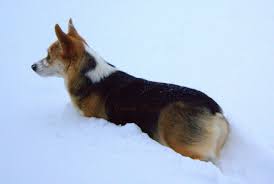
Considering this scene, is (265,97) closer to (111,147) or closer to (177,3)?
(111,147)

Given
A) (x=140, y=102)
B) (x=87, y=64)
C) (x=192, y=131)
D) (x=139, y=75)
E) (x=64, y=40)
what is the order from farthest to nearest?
1. (x=139, y=75)
2. (x=87, y=64)
3. (x=64, y=40)
4. (x=140, y=102)
5. (x=192, y=131)

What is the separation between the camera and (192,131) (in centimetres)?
476

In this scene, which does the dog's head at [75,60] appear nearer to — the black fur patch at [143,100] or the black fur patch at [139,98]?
the black fur patch at [139,98]

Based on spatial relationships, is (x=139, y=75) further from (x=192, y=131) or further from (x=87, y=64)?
(x=192, y=131)

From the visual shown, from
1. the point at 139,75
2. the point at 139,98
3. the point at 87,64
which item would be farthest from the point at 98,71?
the point at 139,75

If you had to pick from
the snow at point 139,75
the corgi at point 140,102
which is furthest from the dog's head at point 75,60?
the snow at point 139,75

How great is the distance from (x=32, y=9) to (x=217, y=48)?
24.4ft

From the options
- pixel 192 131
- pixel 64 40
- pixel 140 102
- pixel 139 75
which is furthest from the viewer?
Answer: pixel 139 75

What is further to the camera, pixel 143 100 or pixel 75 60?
pixel 75 60

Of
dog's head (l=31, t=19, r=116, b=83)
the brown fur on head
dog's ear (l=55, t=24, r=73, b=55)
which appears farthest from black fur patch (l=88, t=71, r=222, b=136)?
dog's ear (l=55, t=24, r=73, b=55)

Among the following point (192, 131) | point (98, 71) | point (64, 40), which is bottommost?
point (192, 131)

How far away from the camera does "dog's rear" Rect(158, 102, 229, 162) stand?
4730 mm

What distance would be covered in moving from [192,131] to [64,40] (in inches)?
80.2

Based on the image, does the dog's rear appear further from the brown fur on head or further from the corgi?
the brown fur on head
